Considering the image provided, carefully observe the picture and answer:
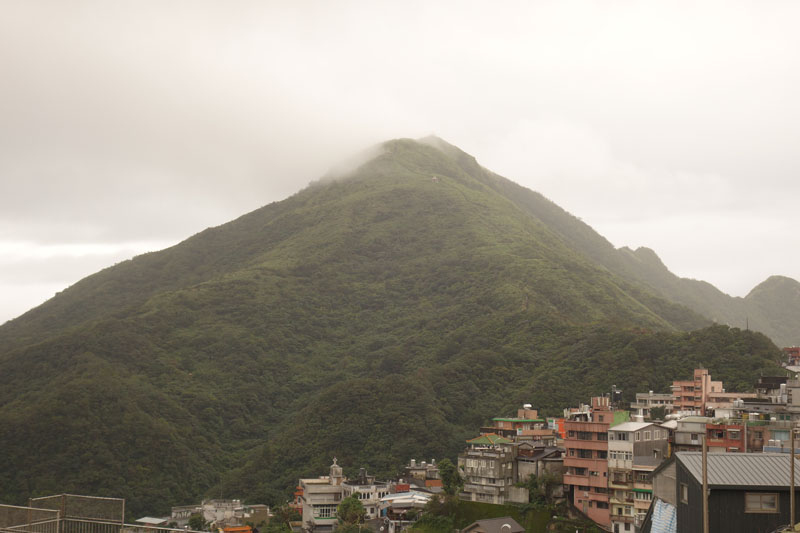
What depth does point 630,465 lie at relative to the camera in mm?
41594

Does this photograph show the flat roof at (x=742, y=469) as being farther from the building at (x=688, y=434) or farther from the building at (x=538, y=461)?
the building at (x=538, y=461)

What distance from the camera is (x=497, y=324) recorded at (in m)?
108

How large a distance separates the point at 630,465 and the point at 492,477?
882 cm

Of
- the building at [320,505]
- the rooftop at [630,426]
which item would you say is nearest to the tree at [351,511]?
the building at [320,505]

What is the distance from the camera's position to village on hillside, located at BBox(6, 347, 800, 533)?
18.5m

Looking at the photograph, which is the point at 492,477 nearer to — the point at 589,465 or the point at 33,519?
the point at 589,465

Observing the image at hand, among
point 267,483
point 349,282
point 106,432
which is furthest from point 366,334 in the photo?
point 267,483

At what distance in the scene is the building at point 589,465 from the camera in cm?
4222

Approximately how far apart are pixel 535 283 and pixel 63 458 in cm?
6413

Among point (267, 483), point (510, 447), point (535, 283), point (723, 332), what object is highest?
point (535, 283)

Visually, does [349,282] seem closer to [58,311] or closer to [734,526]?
[58,311]

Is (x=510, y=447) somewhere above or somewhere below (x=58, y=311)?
below

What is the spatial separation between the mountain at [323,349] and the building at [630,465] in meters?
30.9

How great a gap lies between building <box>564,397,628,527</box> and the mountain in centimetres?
2983
